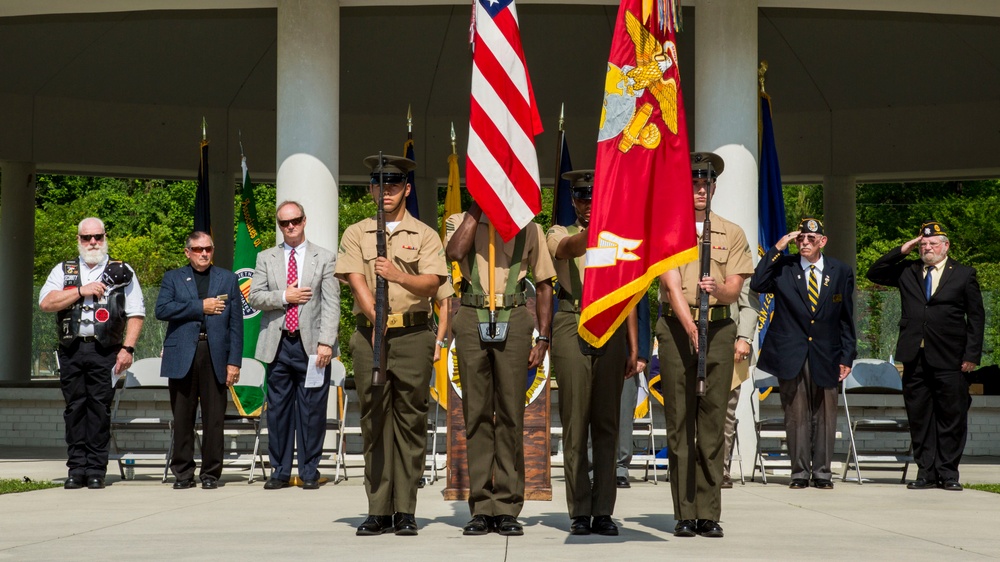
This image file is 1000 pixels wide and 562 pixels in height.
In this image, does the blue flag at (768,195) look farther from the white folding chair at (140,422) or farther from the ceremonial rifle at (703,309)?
the white folding chair at (140,422)

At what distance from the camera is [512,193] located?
6.57 metres

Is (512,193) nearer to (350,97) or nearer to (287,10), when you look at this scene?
(287,10)

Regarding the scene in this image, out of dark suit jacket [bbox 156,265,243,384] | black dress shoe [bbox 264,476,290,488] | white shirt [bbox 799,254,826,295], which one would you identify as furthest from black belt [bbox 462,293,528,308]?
white shirt [bbox 799,254,826,295]

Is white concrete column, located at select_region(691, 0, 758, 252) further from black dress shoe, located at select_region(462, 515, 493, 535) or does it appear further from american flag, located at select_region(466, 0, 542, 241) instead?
black dress shoe, located at select_region(462, 515, 493, 535)

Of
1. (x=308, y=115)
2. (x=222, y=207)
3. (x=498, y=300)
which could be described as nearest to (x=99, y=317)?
(x=308, y=115)

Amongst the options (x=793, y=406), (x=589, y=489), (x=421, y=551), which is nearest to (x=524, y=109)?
(x=589, y=489)

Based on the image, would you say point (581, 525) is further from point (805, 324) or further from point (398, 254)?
point (805, 324)

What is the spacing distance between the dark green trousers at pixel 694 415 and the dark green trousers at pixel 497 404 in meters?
0.77

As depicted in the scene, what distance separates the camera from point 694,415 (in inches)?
248

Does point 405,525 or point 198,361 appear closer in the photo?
point 405,525

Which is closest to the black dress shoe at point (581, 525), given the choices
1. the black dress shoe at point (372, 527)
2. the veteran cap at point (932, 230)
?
the black dress shoe at point (372, 527)

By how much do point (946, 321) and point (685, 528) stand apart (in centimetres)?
423

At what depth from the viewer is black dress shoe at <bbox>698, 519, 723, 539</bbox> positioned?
6.19 meters

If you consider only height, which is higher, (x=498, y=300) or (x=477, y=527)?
(x=498, y=300)
